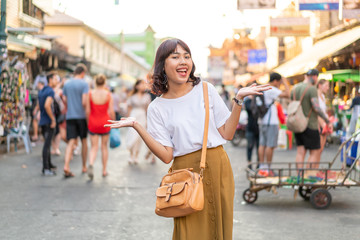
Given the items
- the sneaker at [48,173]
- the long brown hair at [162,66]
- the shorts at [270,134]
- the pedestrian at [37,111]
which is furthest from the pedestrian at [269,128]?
the pedestrian at [37,111]

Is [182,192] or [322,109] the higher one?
[322,109]

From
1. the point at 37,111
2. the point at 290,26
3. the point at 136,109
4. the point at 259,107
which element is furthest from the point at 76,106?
the point at 290,26

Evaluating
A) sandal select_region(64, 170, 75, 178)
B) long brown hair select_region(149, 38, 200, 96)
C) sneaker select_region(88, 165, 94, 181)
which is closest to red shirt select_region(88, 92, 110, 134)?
sneaker select_region(88, 165, 94, 181)

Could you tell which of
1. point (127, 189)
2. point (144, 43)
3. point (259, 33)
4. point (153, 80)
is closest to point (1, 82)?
point (127, 189)

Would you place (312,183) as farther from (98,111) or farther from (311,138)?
(98,111)

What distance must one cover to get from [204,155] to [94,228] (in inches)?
118

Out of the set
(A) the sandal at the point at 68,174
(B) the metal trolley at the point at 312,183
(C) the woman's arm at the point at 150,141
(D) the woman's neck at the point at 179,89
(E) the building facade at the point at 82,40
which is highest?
(E) the building facade at the point at 82,40

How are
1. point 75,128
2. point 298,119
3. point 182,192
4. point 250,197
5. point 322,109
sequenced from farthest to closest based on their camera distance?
point 75,128 < point 322,109 < point 298,119 < point 250,197 < point 182,192

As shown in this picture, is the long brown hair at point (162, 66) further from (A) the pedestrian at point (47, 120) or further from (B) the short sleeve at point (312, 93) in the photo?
(A) the pedestrian at point (47, 120)

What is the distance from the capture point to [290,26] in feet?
59.7

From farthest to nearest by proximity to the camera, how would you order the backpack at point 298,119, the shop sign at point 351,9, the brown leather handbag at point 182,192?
the shop sign at point 351,9, the backpack at point 298,119, the brown leather handbag at point 182,192

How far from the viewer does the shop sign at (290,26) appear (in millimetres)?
17797

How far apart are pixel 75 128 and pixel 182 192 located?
6886mm

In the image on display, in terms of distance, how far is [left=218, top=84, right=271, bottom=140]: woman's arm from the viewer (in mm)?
3322
